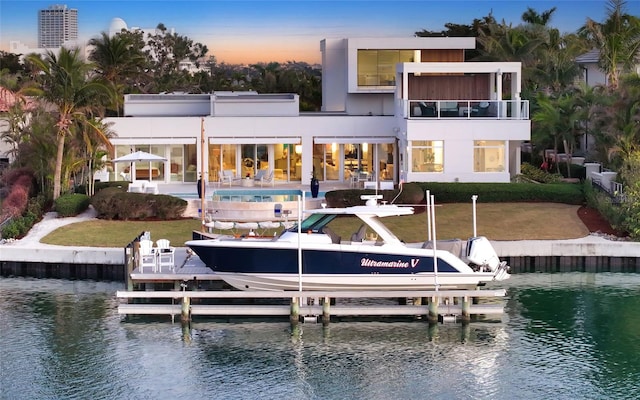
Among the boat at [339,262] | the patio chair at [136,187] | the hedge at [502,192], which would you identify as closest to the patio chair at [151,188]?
the patio chair at [136,187]

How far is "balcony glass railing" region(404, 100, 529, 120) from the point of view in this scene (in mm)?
47562

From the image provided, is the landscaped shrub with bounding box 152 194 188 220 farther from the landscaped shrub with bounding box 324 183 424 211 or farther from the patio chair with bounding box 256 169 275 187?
the patio chair with bounding box 256 169 275 187

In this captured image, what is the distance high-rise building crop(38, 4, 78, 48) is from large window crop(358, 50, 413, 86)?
2408 inches

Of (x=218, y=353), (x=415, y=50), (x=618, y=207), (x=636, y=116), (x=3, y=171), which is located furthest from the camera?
(x=415, y=50)

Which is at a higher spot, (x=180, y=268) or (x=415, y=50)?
(x=415, y=50)

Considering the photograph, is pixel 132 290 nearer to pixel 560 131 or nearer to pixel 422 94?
pixel 422 94

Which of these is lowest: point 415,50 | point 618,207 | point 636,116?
point 618,207

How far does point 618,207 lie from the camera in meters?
41.3

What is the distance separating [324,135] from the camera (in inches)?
2015

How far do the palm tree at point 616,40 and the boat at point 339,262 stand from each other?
28.4m

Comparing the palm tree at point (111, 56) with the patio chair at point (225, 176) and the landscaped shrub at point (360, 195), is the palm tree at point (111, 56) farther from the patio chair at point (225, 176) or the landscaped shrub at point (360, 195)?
the landscaped shrub at point (360, 195)

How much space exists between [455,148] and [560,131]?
6.49m

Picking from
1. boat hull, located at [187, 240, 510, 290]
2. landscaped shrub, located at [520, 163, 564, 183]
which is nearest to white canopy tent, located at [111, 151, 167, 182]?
landscaped shrub, located at [520, 163, 564, 183]

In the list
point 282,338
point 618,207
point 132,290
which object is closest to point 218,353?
point 282,338
